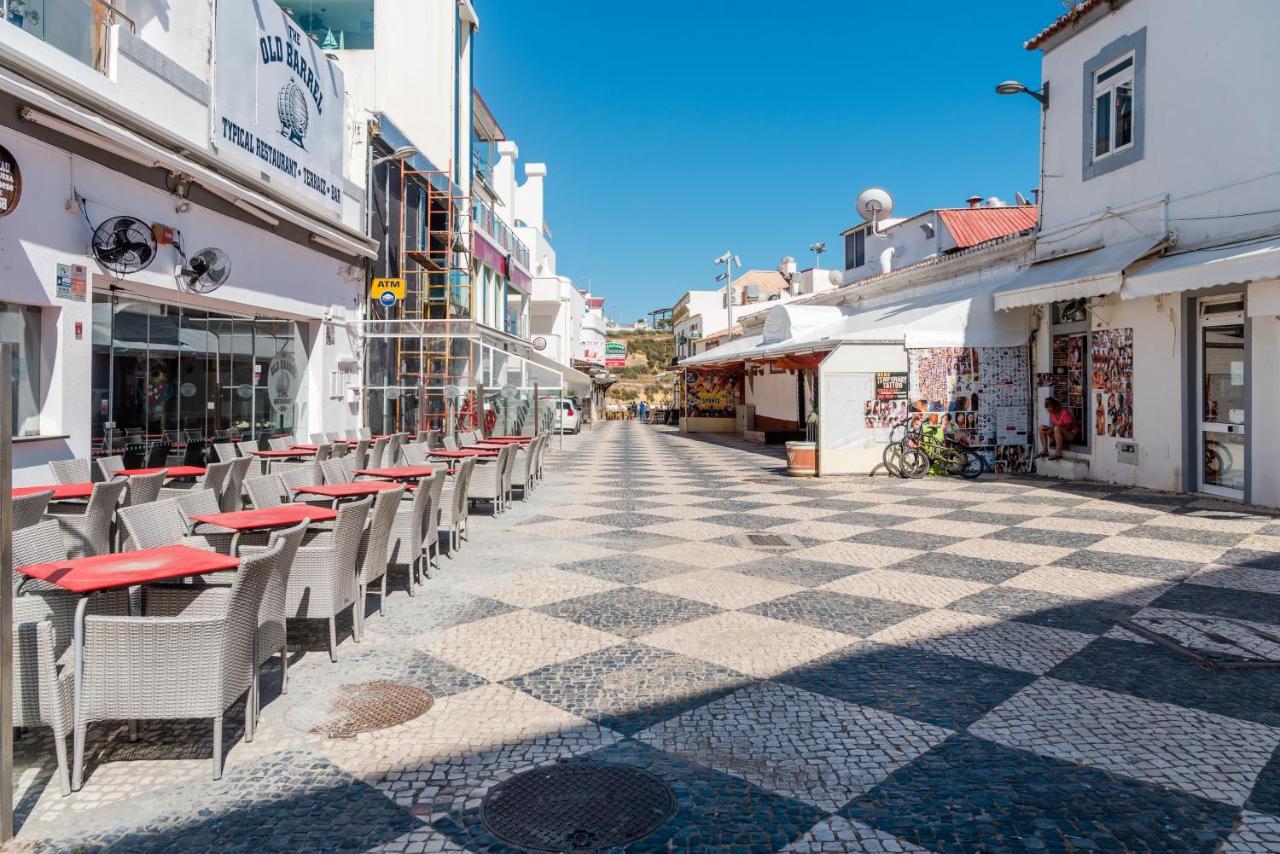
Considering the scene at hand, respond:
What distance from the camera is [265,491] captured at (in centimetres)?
660

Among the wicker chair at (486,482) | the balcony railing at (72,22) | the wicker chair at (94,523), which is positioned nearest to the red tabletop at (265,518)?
the wicker chair at (94,523)

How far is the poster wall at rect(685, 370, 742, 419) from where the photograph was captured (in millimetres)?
33250

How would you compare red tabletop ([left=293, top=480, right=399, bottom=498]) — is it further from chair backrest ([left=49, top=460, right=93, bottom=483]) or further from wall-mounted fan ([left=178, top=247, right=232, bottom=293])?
wall-mounted fan ([left=178, top=247, right=232, bottom=293])

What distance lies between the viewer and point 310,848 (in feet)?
9.19

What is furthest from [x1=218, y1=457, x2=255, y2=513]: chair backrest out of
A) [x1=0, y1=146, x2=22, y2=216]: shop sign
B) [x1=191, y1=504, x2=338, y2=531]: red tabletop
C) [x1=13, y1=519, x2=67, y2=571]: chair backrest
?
[x1=0, y1=146, x2=22, y2=216]: shop sign

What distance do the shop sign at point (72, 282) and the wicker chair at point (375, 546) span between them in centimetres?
477

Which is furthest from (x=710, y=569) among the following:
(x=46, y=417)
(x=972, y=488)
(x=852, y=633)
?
(x=972, y=488)

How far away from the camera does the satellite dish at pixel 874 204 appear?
91.4 feet

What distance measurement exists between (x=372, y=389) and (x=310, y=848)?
14.1 m

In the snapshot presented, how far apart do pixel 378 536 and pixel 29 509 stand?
202 centimetres

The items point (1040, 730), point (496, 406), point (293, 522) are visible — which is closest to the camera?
point (1040, 730)

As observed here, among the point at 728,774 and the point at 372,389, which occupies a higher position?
the point at 372,389

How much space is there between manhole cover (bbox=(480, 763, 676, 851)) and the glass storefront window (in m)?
8.78

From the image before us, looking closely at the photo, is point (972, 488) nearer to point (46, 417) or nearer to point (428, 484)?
point (428, 484)
